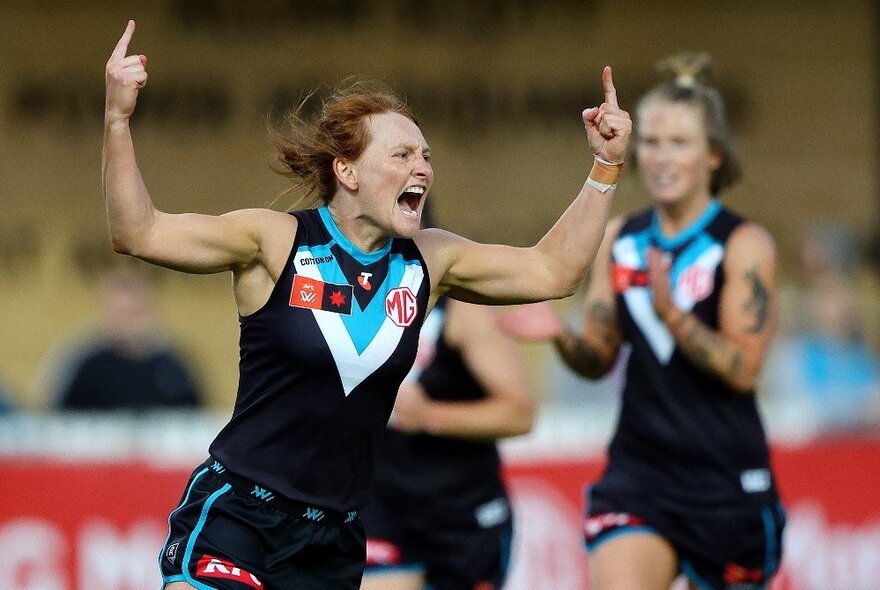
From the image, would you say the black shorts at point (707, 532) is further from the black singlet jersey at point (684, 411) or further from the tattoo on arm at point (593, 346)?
the tattoo on arm at point (593, 346)

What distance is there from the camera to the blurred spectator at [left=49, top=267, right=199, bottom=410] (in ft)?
32.7

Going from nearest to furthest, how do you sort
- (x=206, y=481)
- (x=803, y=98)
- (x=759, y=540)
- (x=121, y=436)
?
(x=206, y=481)
(x=759, y=540)
(x=121, y=436)
(x=803, y=98)

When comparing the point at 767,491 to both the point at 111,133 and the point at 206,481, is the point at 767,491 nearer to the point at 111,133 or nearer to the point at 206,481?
→ the point at 206,481

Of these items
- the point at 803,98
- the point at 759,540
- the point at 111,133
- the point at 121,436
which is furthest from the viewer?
the point at 803,98

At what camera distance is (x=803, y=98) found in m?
11.8

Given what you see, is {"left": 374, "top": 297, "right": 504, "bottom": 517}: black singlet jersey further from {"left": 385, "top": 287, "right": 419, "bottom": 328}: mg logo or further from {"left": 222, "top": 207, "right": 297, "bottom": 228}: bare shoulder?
{"left": 222, "top": 207, "right": 297, "bottom": 228}: bare shoulder

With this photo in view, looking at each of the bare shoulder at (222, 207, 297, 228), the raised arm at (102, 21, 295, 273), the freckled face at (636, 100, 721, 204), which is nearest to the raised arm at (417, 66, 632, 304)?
the bare shoulder at (222, 207, 297, 228)

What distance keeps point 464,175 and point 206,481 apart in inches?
297

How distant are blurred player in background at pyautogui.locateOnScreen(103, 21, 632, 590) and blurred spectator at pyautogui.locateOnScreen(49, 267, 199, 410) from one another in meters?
5.39

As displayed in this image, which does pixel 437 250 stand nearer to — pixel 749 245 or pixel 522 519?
pixel 749 245

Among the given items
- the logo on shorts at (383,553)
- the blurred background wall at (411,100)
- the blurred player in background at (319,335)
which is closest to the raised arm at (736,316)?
the blurred player in background at (319,335)

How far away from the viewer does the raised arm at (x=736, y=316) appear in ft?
19.0

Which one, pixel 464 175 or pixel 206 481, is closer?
pixel 206 481

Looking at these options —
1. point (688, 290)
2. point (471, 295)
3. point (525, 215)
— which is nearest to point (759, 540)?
point (688, 290)
